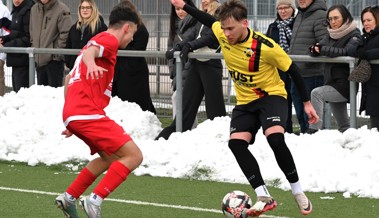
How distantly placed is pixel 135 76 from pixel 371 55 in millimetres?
4030

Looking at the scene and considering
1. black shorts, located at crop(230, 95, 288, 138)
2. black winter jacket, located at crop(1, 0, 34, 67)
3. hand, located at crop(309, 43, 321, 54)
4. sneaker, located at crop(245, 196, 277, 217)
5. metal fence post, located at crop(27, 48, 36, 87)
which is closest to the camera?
sneaker, located at crop(245, 196, 277, 217)

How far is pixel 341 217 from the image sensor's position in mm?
9492

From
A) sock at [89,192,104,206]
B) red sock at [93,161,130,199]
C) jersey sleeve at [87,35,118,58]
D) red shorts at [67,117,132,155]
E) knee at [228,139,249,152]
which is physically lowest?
sock at [89,192,104,206]

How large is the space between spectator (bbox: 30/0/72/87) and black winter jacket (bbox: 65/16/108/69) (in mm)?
376

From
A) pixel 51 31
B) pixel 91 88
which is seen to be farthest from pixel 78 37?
pixel 91 88

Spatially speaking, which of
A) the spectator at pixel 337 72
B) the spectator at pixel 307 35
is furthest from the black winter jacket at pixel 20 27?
the spectator at pixel 337 72

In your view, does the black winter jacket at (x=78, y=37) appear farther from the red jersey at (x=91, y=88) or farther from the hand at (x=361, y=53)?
the red jersey at (x=91, y=88)

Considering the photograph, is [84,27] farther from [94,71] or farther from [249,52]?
[94,71]

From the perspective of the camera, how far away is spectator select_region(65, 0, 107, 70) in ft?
49.6

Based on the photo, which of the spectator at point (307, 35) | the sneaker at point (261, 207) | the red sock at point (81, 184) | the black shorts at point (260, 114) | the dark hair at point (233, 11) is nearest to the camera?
the red sock at point (81, 184)

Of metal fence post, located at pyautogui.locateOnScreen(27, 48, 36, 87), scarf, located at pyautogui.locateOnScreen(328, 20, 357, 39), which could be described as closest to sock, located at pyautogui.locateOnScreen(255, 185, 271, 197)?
scarf, located at pyautogui.locateOnScreen(328, 20, 357, 39)

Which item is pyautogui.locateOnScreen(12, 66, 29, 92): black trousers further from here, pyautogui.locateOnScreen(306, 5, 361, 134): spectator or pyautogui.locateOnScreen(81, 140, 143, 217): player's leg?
pyautogui.locateOnScreen(81, 140, 143, 217): player's leg

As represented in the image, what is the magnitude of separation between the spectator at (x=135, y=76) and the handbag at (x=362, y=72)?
374cm

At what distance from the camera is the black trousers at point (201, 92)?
1383 centimetres
